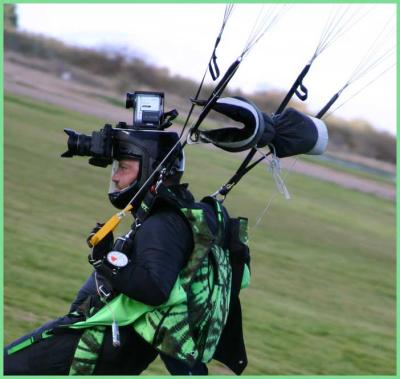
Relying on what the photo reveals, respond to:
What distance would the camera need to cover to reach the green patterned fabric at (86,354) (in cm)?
328

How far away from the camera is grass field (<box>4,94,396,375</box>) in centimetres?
745

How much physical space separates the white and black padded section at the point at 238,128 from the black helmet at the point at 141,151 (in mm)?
195

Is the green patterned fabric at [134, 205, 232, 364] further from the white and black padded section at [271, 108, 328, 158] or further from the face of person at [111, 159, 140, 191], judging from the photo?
the white and black padded section at [271, 108, 328, 158]

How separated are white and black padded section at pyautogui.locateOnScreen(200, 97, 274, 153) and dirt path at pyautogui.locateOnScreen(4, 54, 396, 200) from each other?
26.4 meters

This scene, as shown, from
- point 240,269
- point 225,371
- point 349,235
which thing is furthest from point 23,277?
point 349,235

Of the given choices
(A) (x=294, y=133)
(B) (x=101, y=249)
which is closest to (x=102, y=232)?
(B) (x=101, y=249)

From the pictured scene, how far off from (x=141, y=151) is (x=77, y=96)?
1329 inches

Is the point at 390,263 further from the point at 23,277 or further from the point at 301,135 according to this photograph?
the point at 301,135

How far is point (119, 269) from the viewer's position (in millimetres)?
3133

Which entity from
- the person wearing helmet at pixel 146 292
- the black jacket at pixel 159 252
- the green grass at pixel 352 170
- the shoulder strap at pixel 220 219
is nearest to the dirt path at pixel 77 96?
the green grass at pixel 352 170

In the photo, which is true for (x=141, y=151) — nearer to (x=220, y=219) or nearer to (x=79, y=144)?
(x=79, y=144)

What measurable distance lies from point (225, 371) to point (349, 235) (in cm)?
1183

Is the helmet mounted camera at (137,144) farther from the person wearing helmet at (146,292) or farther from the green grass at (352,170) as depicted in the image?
the green grass at (352,170)

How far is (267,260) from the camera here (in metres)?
12.3
